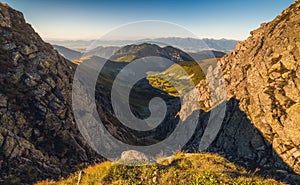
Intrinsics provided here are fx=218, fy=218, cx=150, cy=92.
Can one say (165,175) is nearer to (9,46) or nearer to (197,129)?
(9,46)

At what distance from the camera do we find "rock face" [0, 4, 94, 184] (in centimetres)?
→ 2462

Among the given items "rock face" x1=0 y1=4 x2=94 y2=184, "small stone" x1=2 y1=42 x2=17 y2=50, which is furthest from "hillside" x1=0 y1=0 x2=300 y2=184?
"rock face" x1=0 y1=4 x2=94 y2=184

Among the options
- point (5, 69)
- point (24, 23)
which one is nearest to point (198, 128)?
point (5, 69)

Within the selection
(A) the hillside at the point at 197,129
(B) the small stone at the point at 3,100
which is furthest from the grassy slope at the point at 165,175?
(B) the small stone at the point at 3,100

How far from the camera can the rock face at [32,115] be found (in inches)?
969

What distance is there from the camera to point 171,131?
250 feet

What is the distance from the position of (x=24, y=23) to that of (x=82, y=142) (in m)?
31.7

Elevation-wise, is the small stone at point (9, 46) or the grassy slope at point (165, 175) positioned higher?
the small stone at point (9, 46)

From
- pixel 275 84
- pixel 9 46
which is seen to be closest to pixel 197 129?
pixel 275 84

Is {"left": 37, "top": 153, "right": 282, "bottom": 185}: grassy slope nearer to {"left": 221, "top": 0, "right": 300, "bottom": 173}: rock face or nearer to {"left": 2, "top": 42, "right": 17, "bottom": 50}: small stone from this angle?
{"left": 221, "top": 0, "right": 300, "bottom": 173}: rock face

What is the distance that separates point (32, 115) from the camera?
30969mm

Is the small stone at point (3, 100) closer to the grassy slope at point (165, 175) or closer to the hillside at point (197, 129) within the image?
the hillside at point (197, 129)

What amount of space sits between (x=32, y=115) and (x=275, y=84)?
1633 inches

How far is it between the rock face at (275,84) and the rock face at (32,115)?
30.7m
